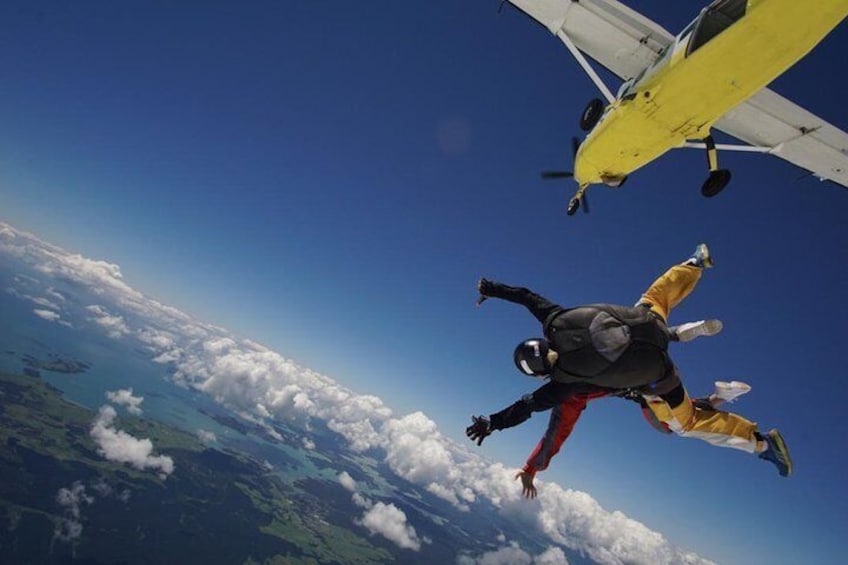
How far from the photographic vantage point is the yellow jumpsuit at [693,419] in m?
3.58

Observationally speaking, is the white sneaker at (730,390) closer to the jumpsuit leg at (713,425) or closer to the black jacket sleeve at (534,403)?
the jumpsuit leg at (713,425)

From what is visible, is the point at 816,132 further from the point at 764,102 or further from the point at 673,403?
the point at 673,403

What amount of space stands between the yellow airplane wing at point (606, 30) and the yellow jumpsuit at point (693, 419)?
9023 mm

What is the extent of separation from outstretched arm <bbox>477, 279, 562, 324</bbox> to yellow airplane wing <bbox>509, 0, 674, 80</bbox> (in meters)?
9.61

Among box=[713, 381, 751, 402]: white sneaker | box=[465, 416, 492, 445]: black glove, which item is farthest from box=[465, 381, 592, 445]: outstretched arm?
box=[713, 381, 751, 402]: white sneaker

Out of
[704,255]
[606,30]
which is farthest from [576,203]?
[704,255]

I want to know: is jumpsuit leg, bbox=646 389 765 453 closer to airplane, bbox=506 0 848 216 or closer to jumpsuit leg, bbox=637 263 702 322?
jumpsuit leg, bbox=637 263 702 322

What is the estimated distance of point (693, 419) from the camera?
11.9 feet

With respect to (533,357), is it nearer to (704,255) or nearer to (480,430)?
(480,430)

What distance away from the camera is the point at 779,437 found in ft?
12.0

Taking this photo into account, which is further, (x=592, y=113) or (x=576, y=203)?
(x=576, y=203)

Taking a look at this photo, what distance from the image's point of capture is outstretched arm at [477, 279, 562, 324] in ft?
12.0

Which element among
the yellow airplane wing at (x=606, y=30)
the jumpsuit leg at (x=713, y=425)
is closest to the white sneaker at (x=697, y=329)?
the jumpsuit leg at (x=713, y=425)

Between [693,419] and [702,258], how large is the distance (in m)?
1.49
